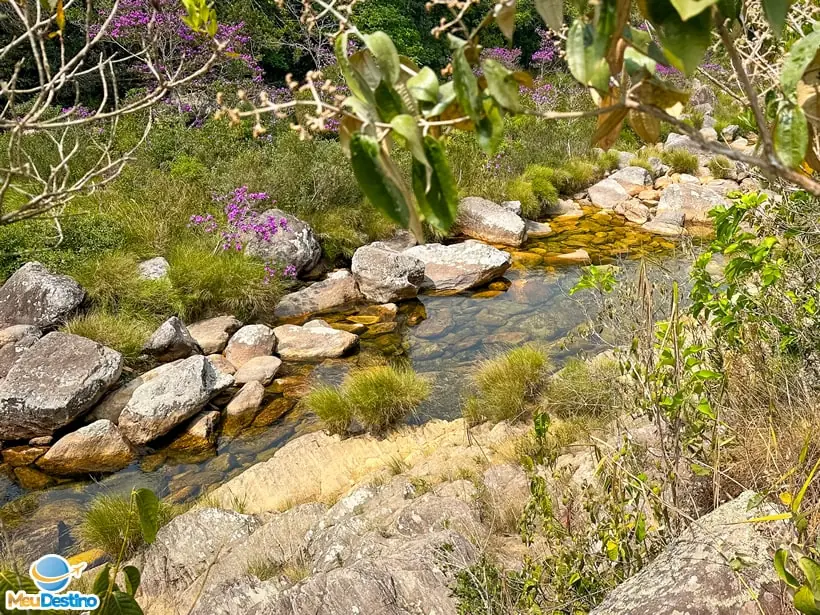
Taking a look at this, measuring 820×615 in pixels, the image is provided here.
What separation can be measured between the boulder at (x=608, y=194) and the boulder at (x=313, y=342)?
18.1 feet

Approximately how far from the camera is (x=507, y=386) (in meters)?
4.21

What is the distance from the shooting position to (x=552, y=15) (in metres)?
0.51

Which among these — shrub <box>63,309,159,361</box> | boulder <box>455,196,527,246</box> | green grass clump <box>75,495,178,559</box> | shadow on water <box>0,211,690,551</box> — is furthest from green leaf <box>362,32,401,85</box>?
boulder <box>455,196,527,246</box>

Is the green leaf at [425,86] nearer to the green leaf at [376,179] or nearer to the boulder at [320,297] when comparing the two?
the green leaf at [376,179]

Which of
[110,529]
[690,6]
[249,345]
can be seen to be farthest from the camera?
[249,345]

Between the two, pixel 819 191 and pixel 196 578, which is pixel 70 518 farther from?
pixel 819 191

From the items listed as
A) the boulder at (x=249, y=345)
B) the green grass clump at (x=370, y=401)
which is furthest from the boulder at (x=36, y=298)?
the green grass clump at (x=370, y=401)

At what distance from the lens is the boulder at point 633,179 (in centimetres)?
962

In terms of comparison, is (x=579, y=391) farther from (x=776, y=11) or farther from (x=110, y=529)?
(x=776, y=11)

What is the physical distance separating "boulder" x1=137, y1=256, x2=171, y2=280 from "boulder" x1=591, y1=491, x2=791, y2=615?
213 inches

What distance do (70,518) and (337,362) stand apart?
2338 millimetres

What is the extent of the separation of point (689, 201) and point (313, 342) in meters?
Answer: 6.08

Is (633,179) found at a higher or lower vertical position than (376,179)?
lower

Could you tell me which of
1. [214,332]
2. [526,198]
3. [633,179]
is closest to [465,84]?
[214,332]
